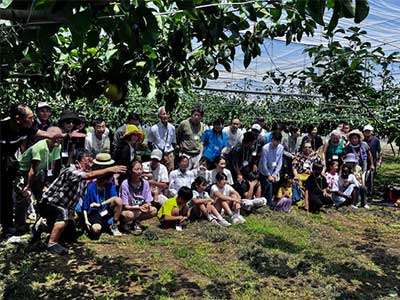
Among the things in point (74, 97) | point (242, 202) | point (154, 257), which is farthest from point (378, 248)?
point (74, 97)

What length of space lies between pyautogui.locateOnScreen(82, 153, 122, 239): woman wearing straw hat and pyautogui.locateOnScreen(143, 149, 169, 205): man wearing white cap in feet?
2.65

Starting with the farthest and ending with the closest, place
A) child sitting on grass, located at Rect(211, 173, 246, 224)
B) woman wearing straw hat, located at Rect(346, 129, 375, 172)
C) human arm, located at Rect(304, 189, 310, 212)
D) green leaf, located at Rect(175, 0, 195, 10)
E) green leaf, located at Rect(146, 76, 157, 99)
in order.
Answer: woman wearing straw hat, located at Rect(346, 129, 375, 172) → human arm, located at Rect(304, 189, 310, 212) → child sitting on grass, located at Rect(211, 173, 246, 224) → green leaf, located at Rect(146, 76, 157, 99) → green leaf, located at Rect(175, 0, 195, 10)

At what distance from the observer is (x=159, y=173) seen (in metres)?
6.08

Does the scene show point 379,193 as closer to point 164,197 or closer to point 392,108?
point 164,197

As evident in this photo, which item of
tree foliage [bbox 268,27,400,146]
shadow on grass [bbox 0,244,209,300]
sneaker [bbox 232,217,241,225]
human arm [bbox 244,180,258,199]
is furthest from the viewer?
human arm [bbox 244,180,258,199]

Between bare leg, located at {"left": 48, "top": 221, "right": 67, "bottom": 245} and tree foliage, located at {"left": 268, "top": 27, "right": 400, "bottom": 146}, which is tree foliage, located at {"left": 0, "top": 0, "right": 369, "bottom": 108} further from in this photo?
bare leg, located at {"left": 48, "top": 221, "right": 67, "bottom": 245}

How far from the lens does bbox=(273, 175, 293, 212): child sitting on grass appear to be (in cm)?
666

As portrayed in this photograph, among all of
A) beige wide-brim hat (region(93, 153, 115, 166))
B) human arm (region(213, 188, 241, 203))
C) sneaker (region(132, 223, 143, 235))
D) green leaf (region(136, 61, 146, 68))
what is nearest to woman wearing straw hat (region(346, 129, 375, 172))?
human arm (region(213, 188, 241, 203))

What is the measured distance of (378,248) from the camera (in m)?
5.32

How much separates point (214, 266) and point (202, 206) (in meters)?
1.55

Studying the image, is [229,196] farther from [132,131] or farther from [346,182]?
[346,182]

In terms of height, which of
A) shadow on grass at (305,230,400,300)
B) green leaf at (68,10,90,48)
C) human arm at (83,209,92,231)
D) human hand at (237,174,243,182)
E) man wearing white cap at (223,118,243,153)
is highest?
green leaf at (68,10,90,48)

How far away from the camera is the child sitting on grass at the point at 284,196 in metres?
6.66

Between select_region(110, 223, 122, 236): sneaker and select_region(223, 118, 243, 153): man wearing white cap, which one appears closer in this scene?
select_region(110, 223, 122, 236): sneaker
